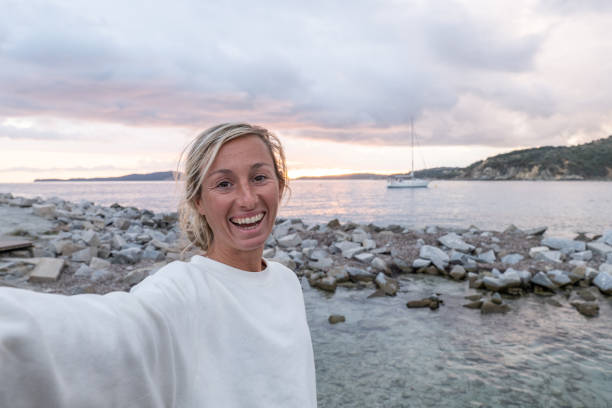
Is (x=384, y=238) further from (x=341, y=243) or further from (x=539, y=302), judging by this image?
(x=539, y=302)

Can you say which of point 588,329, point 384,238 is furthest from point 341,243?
point 588,329

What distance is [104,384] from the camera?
2.35 feet

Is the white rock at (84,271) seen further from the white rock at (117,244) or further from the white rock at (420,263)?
the white rock at (420,263)

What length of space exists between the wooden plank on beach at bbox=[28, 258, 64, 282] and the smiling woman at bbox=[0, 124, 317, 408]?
22.4 ft

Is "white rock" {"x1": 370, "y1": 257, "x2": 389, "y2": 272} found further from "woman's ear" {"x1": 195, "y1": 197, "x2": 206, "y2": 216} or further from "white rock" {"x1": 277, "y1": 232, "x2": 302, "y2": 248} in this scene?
"woman's ear" {"x1": 195, "y1": 197, "x2": 206, "y2": 216}

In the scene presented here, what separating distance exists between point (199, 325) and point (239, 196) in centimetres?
56

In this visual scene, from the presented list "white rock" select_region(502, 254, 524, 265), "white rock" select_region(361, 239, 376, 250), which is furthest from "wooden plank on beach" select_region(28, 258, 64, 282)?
"white rock" select_region(502, 254, 524, 265)

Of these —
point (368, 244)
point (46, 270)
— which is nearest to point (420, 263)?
point (368, 244)

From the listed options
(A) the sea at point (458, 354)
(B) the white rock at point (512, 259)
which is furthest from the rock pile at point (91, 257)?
(B) the white rock at point (512, 259)

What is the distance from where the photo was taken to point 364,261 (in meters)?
10.1

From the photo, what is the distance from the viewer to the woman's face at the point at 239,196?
1532mm

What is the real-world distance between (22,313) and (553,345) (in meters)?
6.83

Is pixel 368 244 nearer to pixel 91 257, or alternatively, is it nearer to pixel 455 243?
pixel 455 243

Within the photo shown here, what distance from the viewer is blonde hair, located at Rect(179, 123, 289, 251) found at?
1.53 meters
